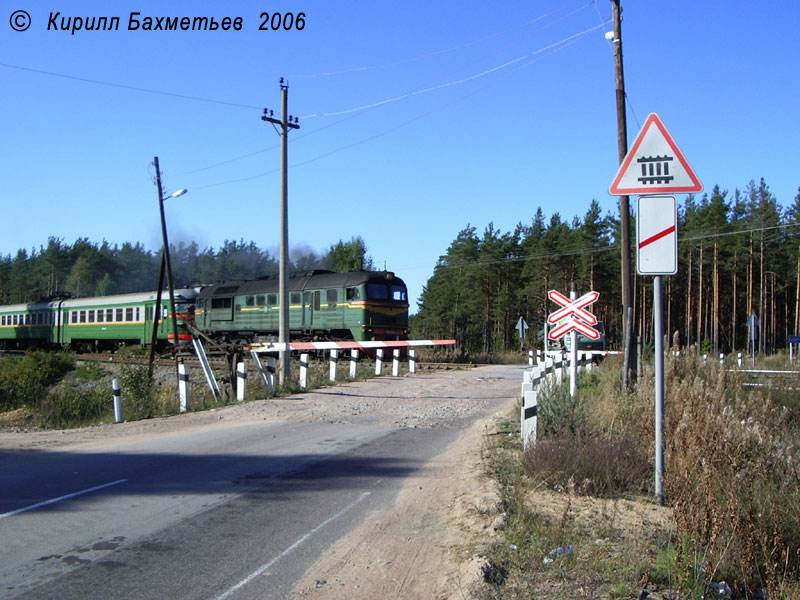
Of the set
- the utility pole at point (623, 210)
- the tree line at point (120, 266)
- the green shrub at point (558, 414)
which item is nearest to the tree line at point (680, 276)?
the tree line at point (120, 266)

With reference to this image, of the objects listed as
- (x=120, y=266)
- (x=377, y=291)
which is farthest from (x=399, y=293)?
(x=120, y=266)

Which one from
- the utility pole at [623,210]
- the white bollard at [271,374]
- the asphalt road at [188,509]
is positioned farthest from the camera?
the white bollard at [271,374]

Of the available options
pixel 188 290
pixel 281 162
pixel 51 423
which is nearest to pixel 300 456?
pixel 51 423

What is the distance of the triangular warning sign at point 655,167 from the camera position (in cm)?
595

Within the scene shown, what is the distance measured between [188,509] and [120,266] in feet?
317

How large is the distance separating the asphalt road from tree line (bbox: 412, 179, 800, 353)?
43.0 meters

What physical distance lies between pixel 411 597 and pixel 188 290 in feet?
118

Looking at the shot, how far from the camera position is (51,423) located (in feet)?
46.8

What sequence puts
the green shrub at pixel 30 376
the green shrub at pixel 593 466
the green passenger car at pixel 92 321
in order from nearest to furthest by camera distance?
the green shrub at pixel 593 466 < the green shrub at pixel 30 376 < the green passenger car at pixel 92 321

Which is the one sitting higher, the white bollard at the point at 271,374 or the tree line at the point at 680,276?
the tree line at the point at 680,276

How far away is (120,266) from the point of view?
314 ft

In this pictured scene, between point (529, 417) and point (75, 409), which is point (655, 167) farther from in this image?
point (75, 409)

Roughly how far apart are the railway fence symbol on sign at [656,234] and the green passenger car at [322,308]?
2227 centimetres

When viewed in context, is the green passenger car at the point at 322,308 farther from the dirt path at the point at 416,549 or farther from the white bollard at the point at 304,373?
the dirt path at the point at 416,549
